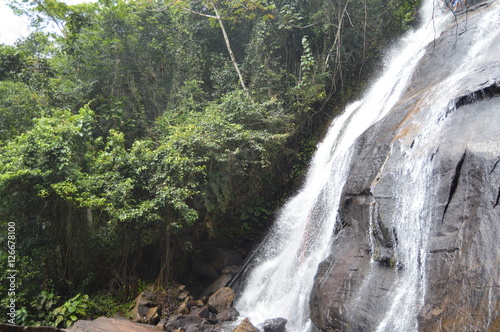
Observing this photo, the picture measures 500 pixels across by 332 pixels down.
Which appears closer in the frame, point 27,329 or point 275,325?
point 27,329

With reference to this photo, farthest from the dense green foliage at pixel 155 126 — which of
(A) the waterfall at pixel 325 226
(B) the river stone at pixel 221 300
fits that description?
(B) the river stone at pixel 221 300

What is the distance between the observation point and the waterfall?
6207 mm

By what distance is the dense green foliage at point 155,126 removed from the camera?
8.80 metres

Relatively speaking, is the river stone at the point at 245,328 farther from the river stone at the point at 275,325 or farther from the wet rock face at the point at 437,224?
the wet rock face at the point at 437,224

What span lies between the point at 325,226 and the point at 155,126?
6919 millimetres

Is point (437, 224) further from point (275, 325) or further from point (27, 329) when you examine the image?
point (27, 329)

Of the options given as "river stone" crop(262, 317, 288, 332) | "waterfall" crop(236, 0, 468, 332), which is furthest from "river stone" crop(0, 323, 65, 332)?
"river stone" crop(262, 317, 288, 332)

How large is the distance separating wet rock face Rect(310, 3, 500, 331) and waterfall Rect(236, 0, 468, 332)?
0.20m

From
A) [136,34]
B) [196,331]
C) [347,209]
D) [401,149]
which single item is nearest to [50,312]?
[196,331]

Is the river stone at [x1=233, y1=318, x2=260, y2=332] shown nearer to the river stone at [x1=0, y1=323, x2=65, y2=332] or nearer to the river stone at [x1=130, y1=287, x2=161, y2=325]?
the river stone at [x1=130, y1=287, x2=161, y2=325]

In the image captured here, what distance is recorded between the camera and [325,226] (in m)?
9.22

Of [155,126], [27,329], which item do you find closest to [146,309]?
[155,126]

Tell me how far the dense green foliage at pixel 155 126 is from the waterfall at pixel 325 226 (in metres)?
1.16

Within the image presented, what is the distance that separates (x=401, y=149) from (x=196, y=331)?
543 centimetres
